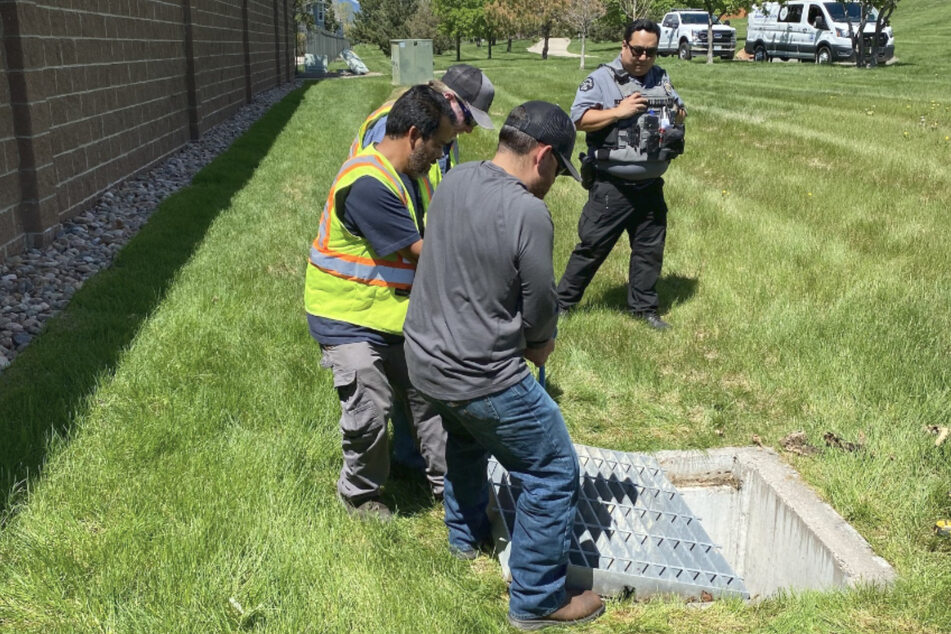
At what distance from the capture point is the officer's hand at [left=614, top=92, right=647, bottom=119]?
5.72 metres

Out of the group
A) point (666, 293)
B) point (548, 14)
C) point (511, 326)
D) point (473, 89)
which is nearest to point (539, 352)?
point (511, 326)

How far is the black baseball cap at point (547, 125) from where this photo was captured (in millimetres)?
2846

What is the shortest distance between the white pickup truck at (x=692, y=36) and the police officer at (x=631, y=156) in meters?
35.2

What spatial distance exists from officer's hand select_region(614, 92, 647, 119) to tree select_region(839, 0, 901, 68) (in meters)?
25.2

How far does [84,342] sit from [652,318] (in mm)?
3650

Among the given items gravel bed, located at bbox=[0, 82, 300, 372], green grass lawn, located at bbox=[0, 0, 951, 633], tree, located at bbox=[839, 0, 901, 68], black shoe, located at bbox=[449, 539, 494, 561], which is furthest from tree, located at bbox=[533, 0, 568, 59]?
black shoe, located at bbox=[449, 539, 494, 561]

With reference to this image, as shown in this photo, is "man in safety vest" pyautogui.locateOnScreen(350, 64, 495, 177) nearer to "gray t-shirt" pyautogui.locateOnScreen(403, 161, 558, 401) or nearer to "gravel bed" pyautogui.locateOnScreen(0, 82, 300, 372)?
"gray t-shirt" pyautogui.locateOnScreen(403, 161, 558, 401)

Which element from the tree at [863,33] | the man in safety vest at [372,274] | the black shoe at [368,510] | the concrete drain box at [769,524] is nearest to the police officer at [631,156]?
the concrete drain box at [769,524]

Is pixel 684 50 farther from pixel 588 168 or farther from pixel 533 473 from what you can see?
pixel 533 473

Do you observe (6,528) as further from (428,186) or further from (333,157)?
(333,157)

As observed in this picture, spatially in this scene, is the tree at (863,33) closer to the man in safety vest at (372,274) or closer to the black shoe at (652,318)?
the black shoe at (652,318)

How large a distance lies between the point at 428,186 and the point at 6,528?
2.06 m

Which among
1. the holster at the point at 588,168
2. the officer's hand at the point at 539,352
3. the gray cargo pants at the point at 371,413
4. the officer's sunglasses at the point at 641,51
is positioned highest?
the officer's sunglasses at the point at 641,51

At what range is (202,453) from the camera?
4.13 meters
